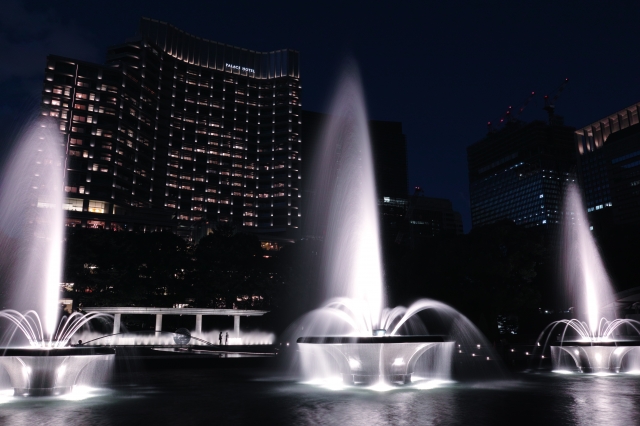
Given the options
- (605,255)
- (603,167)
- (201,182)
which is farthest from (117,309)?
(603,167)

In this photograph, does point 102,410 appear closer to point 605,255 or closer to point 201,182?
point 605,255

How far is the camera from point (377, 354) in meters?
17.3

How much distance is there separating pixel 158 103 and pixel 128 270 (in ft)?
295

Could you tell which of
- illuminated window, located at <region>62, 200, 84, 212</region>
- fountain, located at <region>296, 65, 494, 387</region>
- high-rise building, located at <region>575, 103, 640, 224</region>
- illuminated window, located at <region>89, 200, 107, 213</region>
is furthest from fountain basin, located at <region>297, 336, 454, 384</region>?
high-rise building, located at <region>575, 103, 640, 224</region>

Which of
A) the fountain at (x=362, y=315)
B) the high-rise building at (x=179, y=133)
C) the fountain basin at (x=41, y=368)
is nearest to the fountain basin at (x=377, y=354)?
the fountain at (x=362, y=315)

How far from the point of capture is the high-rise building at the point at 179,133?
394ft

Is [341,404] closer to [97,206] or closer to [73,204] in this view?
[73,204]

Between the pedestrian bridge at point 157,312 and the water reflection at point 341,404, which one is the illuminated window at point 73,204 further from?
the water reflection at point 341,404

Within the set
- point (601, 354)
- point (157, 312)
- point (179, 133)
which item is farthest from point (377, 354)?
point (179, 133)

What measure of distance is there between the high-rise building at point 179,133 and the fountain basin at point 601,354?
105 metres

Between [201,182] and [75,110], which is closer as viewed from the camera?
[75,110]

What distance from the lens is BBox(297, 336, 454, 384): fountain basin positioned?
56.0 ft

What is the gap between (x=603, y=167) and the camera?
187125 mm

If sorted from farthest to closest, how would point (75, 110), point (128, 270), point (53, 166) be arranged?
point (75, 110) → point (128, 270) → point (53, 166)
